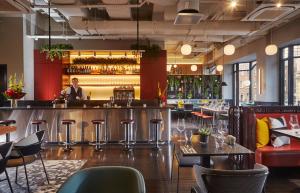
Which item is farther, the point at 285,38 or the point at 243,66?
the point at 243,66

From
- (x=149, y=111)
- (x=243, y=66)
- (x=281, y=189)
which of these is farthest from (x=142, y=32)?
(x=243, y=66)

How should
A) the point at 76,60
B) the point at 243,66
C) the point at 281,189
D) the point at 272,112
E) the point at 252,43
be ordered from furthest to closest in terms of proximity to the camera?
the point at 243,66
the point at 252,43
the point at 76,60
the point at 272,112
the point at 281,189

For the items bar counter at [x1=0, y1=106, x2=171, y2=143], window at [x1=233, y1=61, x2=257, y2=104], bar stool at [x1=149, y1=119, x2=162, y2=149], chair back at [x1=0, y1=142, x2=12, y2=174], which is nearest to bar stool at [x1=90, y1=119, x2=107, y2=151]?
bar counter at [x1=0, y1=106, x2=171, y2=143]

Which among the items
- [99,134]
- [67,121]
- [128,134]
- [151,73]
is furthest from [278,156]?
[151,73]

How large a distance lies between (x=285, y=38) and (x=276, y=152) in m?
6.00

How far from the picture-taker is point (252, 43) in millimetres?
13539

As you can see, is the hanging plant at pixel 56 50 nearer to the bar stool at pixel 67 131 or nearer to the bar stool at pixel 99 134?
the bar stool at pixel 67 131

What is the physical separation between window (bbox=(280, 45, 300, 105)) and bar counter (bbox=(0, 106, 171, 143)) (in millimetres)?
4762

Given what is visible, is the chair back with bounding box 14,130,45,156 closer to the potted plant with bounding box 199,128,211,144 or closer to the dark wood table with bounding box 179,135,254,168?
the dark wood table with bounding box 179,135,254,168

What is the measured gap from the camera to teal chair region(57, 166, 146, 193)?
8.03 ft

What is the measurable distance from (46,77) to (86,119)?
3.96m

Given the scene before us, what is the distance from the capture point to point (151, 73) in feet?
41.5

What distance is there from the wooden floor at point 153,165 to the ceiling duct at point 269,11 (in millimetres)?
3519

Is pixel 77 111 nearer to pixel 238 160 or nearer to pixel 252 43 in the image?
pixel 238 160
